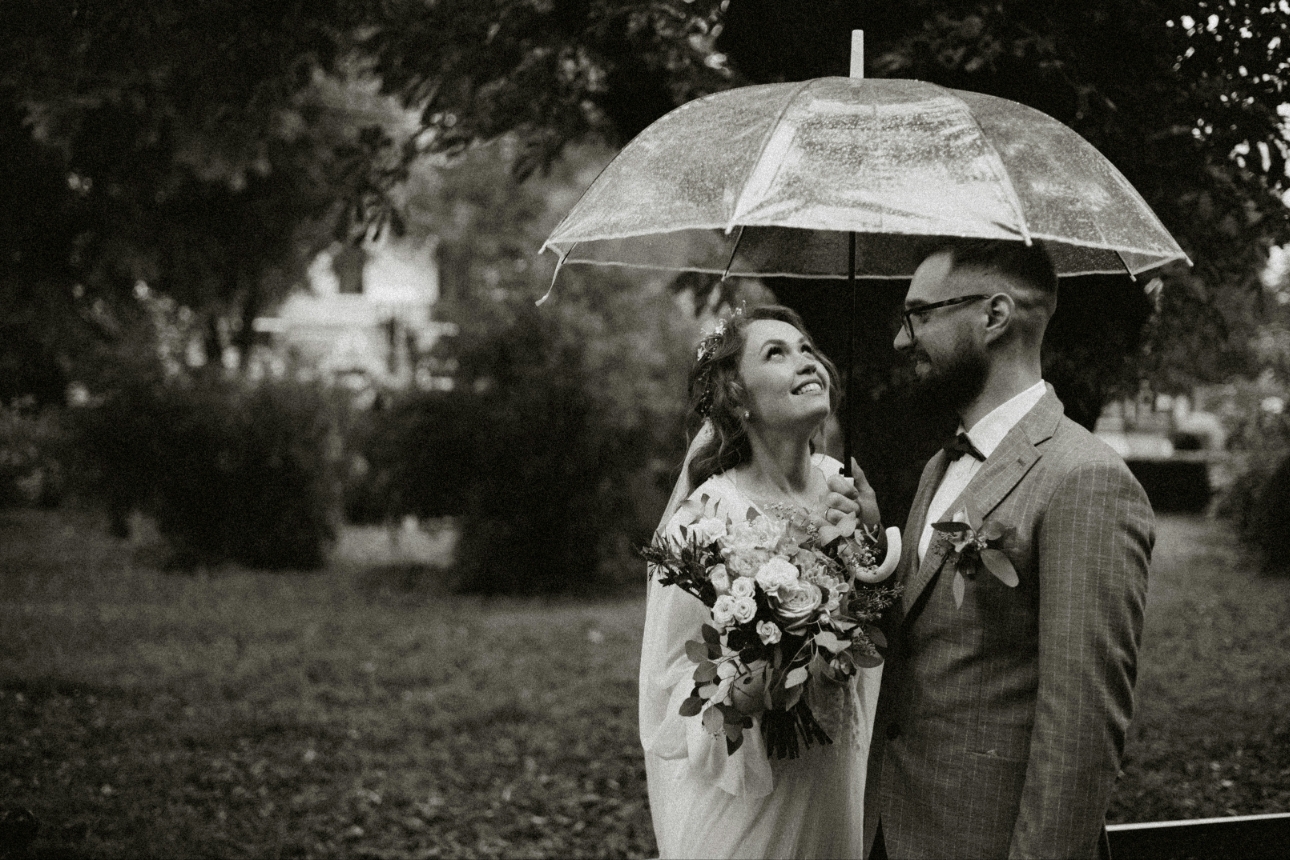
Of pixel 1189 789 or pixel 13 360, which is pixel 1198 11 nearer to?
pixel 1189 789

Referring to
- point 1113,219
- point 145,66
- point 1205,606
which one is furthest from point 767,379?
point 1205,606

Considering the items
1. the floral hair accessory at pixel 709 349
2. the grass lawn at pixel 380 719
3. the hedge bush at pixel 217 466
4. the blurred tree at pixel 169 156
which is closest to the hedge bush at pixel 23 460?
the blurred tree at pixel 169 156

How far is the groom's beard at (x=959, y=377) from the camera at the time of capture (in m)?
2.99

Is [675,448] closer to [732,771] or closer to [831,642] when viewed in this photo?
[732,771]

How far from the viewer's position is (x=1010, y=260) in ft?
9.86

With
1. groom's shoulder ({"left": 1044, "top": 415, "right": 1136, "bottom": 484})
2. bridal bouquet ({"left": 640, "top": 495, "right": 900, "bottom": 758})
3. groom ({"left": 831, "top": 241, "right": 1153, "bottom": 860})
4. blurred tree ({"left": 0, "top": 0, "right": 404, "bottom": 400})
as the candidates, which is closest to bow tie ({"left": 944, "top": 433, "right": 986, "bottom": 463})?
groom ({"left": 831, "top": 241, "right": 1153, "bottom": 860})

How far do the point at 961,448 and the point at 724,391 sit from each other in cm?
92

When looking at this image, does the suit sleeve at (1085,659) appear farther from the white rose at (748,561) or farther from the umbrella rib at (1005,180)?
→ the white rose at (748,561)

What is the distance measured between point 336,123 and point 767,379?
1212 centimetres

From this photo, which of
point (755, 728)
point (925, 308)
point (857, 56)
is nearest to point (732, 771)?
point (755, 728)

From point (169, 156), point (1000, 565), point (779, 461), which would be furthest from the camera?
point (169, 156)

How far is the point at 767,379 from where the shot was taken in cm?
374

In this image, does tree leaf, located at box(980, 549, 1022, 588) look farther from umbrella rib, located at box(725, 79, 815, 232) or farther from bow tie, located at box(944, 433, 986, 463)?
umbrella rib, located at box(725, 79, 815, 232)

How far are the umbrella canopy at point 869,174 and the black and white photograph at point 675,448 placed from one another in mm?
15
